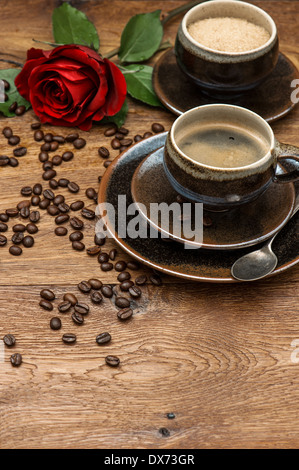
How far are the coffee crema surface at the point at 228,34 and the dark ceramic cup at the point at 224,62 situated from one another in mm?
21

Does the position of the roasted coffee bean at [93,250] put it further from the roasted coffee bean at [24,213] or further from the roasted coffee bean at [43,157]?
the roasted coffee bean at [43,157]

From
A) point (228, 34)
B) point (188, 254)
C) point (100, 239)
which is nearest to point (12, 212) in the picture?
point (100, 239)

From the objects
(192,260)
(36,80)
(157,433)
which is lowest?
(157,433)

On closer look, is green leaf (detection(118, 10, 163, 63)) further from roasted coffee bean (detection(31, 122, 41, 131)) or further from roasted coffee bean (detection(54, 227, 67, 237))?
roasted coffee bean (detection(54, 227, 67, 237))

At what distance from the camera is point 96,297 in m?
1.35

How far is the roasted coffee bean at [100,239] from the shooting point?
1.45 m

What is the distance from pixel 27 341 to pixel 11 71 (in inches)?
33.7

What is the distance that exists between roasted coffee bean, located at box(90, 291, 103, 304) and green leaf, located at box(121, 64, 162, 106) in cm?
63

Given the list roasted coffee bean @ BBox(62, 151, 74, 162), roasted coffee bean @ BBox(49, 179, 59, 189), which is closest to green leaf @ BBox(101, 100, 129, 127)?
roasted coffee bean @ BBox(62, 151, 74, 162)

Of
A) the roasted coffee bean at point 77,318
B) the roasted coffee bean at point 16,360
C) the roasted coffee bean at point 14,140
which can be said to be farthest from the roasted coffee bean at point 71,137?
the roasted coffee bean at point 16,360

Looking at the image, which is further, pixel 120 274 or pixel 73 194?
pixel 73 194

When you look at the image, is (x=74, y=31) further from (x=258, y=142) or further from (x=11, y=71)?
(x=258, y=142)

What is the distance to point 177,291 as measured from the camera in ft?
4.51

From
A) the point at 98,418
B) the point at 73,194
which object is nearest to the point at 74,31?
the point at 73,194
